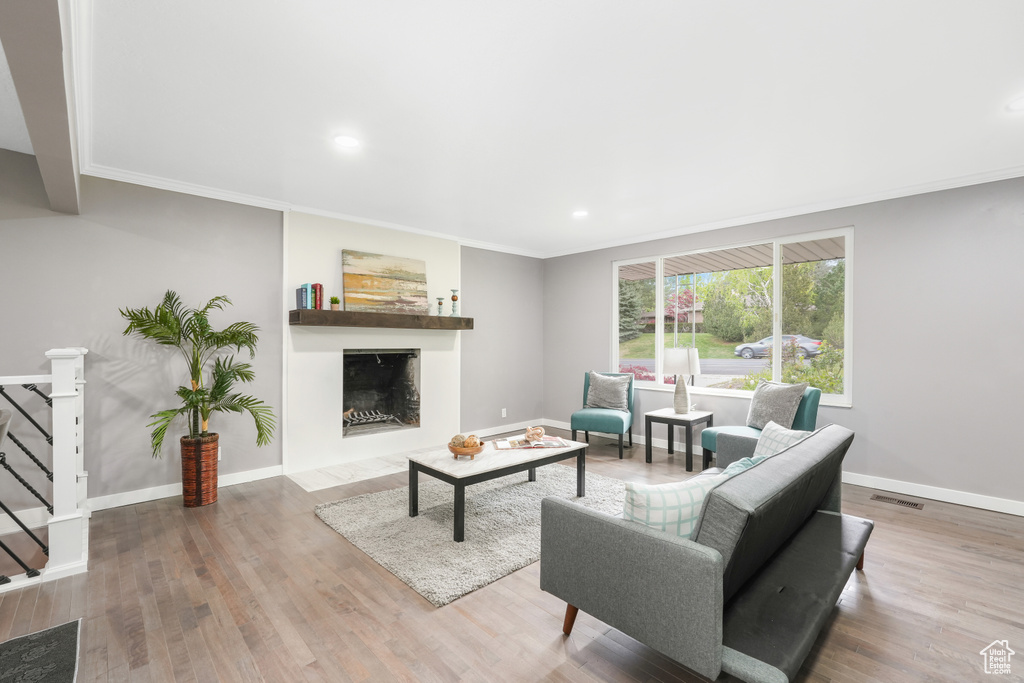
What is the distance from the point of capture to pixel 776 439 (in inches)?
99.1

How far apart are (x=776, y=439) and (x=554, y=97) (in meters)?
2.17

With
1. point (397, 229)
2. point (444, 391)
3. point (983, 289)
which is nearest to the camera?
point (983, 289)

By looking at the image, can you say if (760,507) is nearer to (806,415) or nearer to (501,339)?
(806,415)

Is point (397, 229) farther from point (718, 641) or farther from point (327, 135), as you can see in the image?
point (718, 641)

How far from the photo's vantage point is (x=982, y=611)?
2.18 m

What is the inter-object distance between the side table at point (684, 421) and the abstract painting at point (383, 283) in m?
2.78

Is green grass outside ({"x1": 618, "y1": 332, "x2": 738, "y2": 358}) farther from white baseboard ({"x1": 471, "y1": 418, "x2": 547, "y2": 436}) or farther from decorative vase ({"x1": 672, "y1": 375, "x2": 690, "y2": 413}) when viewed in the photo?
white baseboard ({"x1": 471, "y1": 418, "x2": 547, "y2": 436})

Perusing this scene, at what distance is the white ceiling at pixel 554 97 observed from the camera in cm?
182

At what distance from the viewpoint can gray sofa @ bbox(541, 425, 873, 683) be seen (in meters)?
1.43

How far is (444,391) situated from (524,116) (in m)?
3.62

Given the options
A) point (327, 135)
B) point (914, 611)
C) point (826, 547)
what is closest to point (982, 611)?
point (914, 611)

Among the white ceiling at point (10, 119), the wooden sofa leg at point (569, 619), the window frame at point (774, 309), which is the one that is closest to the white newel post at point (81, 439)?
the white ceiling at point (10, 119)

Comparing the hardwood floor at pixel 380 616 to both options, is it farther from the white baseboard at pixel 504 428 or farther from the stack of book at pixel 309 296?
the white baseboard at pixel 504 428

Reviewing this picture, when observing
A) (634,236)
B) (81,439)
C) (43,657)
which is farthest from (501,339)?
(43,657)
